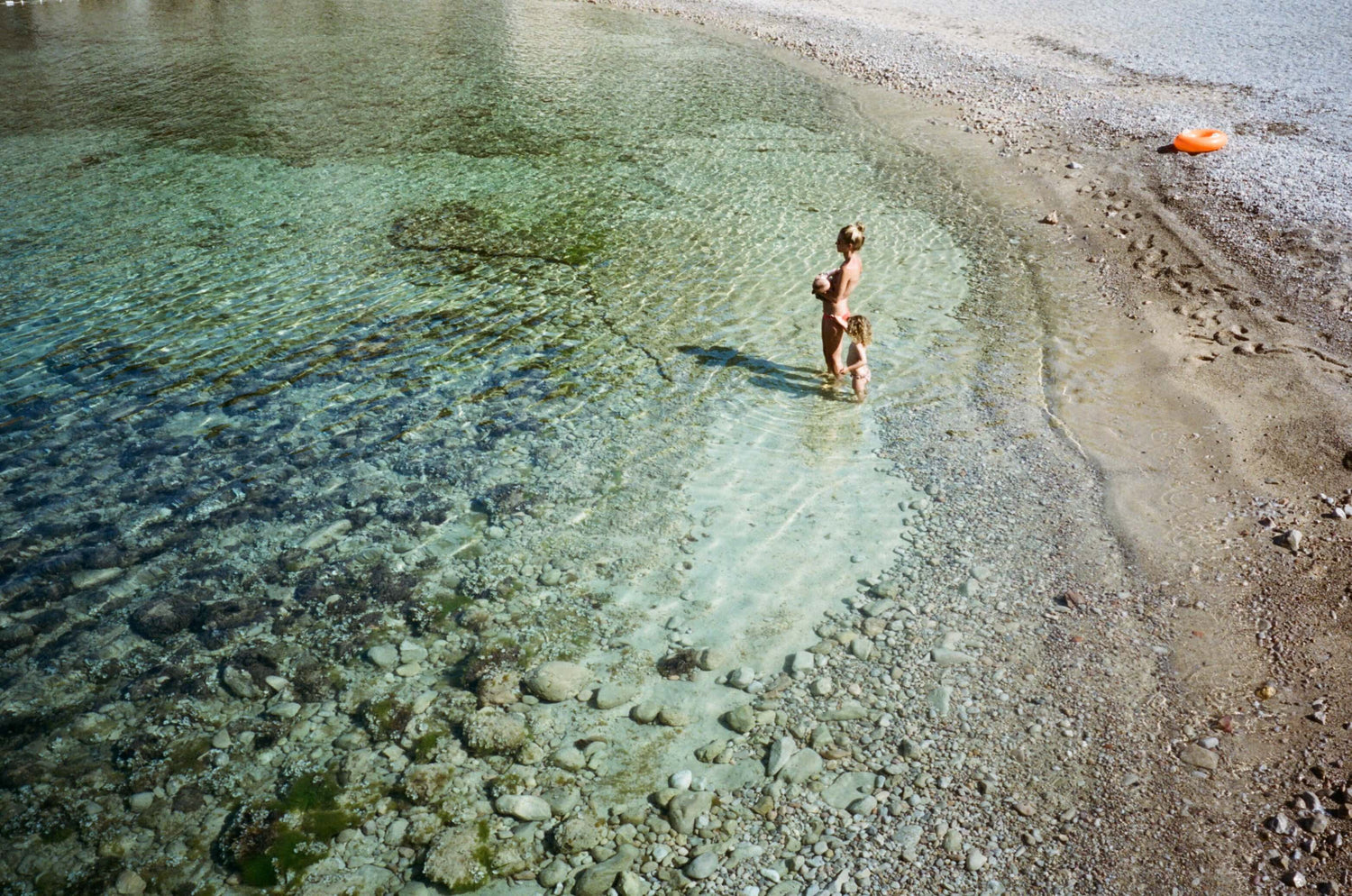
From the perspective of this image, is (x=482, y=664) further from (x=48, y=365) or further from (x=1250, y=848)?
(x=48, y=365)

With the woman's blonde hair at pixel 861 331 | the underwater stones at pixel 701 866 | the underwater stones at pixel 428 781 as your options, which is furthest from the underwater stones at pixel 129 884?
the woman's blonde hair at pixel 861 331

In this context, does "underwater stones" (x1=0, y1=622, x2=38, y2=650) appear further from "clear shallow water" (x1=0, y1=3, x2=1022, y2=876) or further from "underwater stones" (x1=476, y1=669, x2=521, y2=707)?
"underwater stones" (x1=476, y1=669, x2=521, y2=707)

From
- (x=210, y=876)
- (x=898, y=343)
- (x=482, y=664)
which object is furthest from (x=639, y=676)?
(x=898, y=343)

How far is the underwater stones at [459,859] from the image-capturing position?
4645mm

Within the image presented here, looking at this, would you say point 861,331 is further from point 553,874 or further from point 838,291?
point 553,874

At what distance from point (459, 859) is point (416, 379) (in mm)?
5493

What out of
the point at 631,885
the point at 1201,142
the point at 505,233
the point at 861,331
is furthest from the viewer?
the point at 1201,142

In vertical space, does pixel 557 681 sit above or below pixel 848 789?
below

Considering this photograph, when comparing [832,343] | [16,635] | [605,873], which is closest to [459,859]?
[605,873]

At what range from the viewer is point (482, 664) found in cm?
599

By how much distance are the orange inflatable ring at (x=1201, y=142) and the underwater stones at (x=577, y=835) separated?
48.7ft

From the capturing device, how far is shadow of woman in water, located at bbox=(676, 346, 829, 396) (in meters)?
9.07

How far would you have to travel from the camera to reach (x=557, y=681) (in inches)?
229

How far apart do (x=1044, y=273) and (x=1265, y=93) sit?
9647 millimetres
